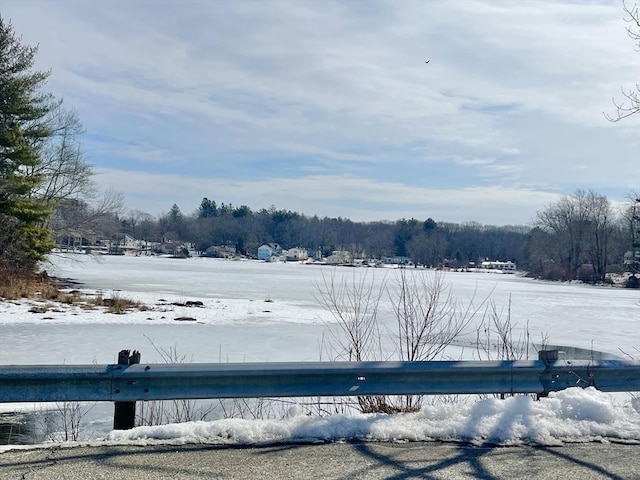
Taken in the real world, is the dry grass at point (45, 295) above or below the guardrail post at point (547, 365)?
below

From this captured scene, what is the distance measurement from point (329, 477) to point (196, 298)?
27121 millimetres

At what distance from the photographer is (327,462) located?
4.23 meters

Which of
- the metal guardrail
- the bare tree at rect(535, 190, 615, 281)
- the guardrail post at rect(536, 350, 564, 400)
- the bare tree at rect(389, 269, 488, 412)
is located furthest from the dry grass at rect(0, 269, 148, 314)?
the bare tree at rect(535, 190, 615, 281)

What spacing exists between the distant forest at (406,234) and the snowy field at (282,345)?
6731 centimetres

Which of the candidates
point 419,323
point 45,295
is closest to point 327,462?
point 419,323

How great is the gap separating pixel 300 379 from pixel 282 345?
11.0 meters

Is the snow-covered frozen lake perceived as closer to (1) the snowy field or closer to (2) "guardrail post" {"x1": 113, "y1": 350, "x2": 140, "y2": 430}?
(1) the snowy field

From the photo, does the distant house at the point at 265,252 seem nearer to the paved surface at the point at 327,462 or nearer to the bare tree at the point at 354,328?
the bare tree at the point at 354,328

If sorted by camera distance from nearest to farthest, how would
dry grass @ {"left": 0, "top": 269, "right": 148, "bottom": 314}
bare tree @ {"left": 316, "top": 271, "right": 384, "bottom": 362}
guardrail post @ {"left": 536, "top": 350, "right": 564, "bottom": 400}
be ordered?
guardrail post @ {"left": 536, "top": 350, "right": 564, "bottom": 400}, bare tree @ {"left": 316, "top": 271, "right": 384, "bottom": 362}, dry grass @ {"left": 0, "top": 269, "right": 148, "bottom": 314}

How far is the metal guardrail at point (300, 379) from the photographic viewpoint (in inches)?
186

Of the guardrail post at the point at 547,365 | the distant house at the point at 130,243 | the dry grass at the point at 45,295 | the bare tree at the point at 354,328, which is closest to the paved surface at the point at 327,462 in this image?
the guardrail post at the point at 547,365

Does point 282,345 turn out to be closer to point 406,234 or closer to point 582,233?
point 582,233

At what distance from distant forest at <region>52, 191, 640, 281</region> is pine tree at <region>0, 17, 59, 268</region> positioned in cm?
7671

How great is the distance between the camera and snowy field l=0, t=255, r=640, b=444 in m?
4.88
